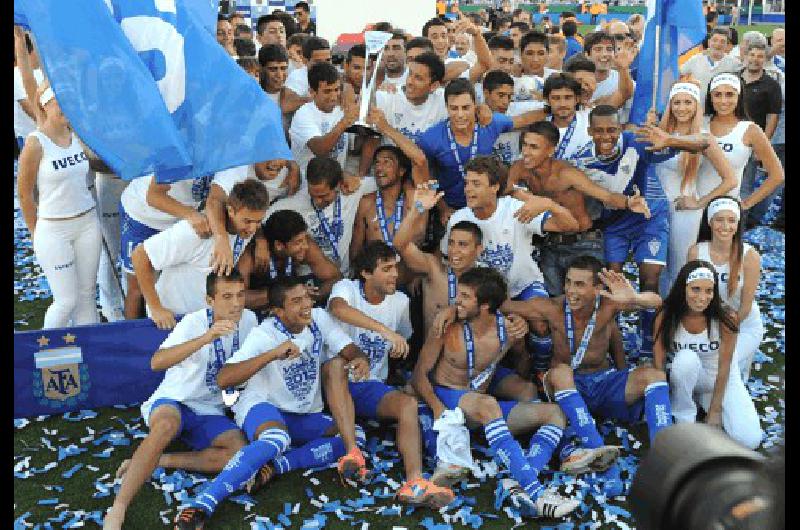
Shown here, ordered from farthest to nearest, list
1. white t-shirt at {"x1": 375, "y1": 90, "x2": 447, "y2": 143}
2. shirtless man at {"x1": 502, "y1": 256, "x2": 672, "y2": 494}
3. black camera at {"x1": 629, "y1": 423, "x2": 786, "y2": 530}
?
white t-shirt at {"x1": 375, "y1": 90, "x2": 447, "y2": 143} → shirtless man at {"x1": 502, "y1": 256, "x2": 672, "y2": 494} → black camera at {"x1": 629, "y1": 423, "x2": 786, "y2": 530}

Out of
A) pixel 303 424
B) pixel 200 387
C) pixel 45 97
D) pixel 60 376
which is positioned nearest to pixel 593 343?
pixel 303 424

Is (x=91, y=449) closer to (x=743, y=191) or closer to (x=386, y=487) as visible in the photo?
(x=386, y=487)

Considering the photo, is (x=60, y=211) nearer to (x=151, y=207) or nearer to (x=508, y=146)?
(x=151, y=207)

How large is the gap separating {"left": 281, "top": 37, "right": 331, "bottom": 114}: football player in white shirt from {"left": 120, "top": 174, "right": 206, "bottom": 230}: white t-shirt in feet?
4.74

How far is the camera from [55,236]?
630 cm

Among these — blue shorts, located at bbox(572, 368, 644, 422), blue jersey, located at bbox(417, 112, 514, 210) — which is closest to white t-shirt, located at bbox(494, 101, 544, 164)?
blue jersey, located at bbox(417, 112, 514, 210)

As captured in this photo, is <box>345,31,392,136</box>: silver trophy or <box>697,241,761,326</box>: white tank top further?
<box>345,31,392,136</box>: silver trophy

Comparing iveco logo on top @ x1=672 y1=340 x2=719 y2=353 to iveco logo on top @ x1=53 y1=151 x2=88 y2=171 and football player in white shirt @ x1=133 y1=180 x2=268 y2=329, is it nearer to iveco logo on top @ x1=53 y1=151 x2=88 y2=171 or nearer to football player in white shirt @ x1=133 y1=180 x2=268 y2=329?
football player in white shirt @ x1=133 y1=180 x2=268 y2=329

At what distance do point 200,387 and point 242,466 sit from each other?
0.63m

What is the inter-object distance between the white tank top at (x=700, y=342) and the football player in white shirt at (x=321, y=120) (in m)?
2.79

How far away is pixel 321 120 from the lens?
693 centimetres

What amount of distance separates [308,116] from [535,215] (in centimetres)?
196

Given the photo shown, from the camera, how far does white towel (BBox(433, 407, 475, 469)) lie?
5289mm

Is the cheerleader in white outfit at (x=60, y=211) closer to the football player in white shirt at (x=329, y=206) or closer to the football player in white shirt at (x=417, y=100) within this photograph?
the football player in white shirt at (x=329, y=206)
